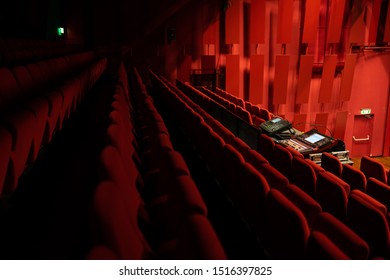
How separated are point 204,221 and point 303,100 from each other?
1.89m

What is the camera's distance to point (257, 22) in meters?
1.86

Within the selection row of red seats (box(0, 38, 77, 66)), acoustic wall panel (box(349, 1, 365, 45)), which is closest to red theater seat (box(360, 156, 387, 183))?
row of red seats (box(0, 38, 77, 66))

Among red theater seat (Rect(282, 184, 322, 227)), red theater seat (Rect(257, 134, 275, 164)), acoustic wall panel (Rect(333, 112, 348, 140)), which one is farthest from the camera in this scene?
acoustic wall panel (Rect(333, 112, 348, 140))

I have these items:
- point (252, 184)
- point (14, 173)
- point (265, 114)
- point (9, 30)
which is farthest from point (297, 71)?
point (14, 173)

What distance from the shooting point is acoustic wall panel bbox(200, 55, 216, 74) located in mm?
1876

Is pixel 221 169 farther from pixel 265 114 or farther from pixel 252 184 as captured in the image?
pixel 265 114

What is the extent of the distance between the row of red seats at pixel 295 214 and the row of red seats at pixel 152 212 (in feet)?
0.31

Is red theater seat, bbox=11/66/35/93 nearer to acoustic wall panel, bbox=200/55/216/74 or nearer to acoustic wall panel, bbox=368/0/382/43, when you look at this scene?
acoustic wall panel, bbox=200/55/216/74

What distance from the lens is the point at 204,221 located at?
8.5 inches

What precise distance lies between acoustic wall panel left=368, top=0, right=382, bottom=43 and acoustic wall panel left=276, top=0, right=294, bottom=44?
0.50m

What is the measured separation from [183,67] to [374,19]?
1.10 meters

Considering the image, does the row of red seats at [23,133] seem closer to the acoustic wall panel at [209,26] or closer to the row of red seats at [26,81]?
the row of red seats at [26,81]

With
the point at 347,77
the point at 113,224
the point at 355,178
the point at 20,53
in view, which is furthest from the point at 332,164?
the point at 347,77

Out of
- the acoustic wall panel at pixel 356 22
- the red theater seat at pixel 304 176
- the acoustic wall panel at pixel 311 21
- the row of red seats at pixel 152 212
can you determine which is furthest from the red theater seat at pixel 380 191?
the acoustic wall panel at pixel 356 22
